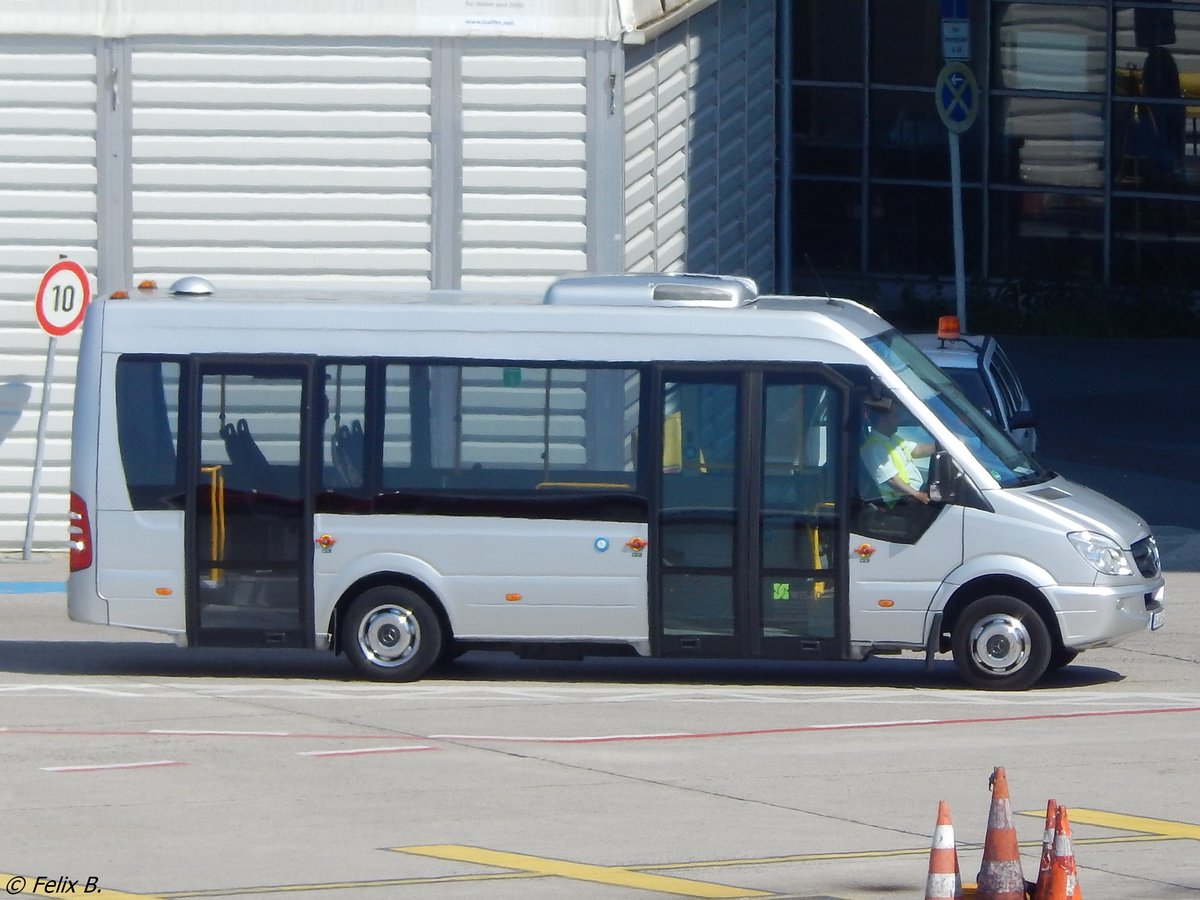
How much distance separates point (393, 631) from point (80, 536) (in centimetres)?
196

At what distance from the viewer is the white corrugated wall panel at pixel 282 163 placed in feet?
62.1

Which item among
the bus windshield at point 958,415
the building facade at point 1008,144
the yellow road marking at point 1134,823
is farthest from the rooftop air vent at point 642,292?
the building facade at point 1008,144

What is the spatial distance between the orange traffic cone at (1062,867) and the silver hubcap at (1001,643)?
569cm

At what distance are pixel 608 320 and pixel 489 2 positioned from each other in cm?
712

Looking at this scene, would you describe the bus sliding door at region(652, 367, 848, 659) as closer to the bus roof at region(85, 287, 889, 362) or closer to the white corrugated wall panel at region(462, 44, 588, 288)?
the bus roof at region(85, 287, 889, 362)

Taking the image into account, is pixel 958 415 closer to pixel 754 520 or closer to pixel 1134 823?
pixel 754 520

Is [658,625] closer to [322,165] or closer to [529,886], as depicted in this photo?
[529,886]

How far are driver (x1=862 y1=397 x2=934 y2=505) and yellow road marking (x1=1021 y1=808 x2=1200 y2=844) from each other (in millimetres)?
3521

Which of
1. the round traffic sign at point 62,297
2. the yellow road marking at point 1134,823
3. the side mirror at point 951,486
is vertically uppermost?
the round traffic sign at point 62,297

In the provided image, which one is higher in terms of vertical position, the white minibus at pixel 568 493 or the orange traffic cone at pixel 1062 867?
the white minibus at pixel 568 493

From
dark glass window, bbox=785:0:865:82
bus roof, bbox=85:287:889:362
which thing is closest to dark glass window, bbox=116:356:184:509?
bus roof, bbox=85:287:889:362

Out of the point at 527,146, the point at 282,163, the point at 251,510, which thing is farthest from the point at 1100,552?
the point at 282,163

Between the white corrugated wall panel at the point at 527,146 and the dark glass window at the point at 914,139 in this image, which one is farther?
the dark glass window at the point at 914,139

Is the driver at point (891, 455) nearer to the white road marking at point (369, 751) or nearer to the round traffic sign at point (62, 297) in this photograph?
the white road marking at point (369, 751)
